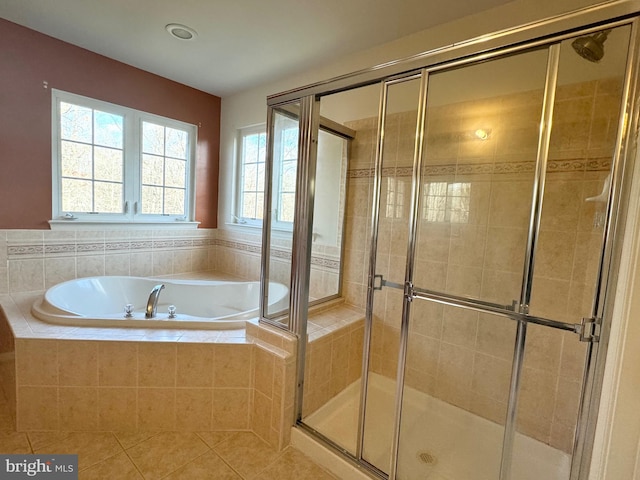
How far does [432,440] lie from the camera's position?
5.51ft

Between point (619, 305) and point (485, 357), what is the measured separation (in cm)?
134

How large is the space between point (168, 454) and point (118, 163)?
2315 millimetres

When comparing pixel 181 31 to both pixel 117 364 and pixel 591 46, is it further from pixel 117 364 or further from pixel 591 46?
pixel 591 46

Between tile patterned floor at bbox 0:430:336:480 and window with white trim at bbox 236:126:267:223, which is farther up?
window with white trim at bbox 236:126:267:223

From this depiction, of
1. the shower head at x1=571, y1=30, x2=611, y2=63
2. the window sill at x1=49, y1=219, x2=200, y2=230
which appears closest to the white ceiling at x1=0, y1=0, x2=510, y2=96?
the shower head at x1=571, y1=30, x2=611, y2=63

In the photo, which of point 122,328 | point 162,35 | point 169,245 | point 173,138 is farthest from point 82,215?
point 162,35

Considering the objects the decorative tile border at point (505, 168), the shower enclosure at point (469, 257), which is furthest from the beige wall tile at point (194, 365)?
the decorative tile border at point (505, 168)

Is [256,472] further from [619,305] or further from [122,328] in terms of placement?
[619,305]

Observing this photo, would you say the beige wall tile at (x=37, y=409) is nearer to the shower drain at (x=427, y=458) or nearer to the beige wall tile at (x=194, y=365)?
the beige wall tile at (x=194, y=365)

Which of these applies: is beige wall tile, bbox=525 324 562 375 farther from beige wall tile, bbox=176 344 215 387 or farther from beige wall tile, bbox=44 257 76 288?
beige wall tile, bbox=44 257 76 288

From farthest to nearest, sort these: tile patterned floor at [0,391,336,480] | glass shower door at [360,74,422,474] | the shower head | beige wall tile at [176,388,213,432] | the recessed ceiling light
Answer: the recessed ceiling light < glass shower door at [360,74,422,474] < beige wall tile at [176,388,213,432] < tile patterned floor at [0,391,336,480] < the shower head

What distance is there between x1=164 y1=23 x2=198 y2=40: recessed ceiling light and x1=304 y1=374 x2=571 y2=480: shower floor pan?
2.56m

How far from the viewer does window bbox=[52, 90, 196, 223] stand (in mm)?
2400

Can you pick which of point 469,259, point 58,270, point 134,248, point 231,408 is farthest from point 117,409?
point 469,259
